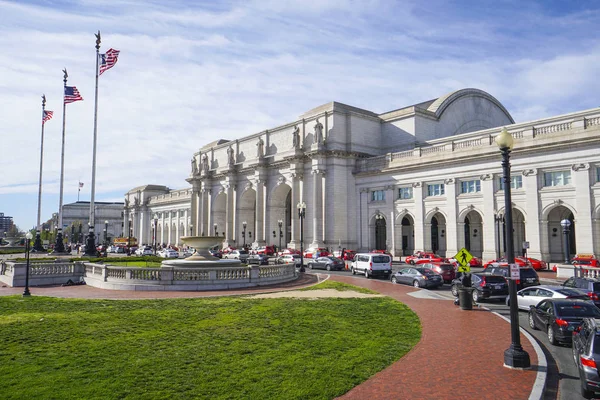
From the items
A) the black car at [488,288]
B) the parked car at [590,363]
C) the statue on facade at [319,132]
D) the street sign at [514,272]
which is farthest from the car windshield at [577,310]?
the statue on facade at [319,132]

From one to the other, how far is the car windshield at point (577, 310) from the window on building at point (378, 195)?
4856 centimetres

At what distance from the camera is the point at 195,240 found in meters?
32.7

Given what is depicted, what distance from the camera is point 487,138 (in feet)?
167

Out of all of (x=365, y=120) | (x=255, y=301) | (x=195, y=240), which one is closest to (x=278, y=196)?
(x=365, y=120)

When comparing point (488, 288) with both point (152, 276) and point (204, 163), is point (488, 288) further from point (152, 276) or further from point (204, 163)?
point (204, 163)

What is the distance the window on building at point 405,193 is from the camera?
59.1 metres

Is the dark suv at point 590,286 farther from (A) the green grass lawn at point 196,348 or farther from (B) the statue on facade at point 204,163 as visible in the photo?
(B) the statue on facade at point 204,163

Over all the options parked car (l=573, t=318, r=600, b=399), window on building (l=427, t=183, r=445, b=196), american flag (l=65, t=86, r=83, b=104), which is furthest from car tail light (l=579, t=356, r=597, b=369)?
american flag (l=65, t=86, r=83, b=104)

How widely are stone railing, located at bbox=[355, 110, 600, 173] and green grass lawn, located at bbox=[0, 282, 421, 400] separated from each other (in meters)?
34.3

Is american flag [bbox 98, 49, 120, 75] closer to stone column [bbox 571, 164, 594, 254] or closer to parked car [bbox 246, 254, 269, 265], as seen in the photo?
parked car [bbox 246, 254, 269, 265]

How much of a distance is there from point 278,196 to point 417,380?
70028mm

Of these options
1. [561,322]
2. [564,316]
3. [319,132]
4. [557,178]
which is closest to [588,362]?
[561,322]

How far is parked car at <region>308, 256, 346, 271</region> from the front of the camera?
144 feet

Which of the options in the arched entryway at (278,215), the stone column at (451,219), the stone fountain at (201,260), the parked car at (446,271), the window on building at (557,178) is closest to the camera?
the stone fountain at (201,260)
